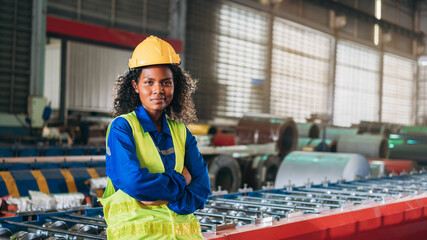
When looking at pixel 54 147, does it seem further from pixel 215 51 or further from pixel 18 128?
pixel 215 51

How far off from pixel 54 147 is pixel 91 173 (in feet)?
6.89

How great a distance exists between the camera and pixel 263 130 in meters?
10.7

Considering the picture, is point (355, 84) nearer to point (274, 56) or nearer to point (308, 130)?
point (274, 56)

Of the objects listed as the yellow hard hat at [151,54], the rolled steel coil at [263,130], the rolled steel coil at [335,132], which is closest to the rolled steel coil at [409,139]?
the rolled steel coil at [263,130]

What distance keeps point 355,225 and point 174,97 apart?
1.79 meters

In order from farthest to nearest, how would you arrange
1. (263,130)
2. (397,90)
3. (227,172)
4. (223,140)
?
(397,90) → (223,140) → (263,130) → (227,172)

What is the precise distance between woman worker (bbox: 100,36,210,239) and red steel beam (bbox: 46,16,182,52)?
Answer: 10.4 meters

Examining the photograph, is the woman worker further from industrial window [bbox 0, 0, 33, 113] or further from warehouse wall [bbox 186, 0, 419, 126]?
warehouse wall [bbox 186, 0, 419, 126]

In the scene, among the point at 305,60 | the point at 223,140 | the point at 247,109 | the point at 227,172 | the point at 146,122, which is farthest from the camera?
the point at 305,60

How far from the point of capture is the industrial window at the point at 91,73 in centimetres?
1319

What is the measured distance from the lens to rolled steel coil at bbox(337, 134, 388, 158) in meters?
11.0

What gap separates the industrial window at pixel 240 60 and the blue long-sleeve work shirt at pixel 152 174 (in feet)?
46.5

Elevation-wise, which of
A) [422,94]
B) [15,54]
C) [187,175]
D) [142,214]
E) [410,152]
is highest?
[422,94]

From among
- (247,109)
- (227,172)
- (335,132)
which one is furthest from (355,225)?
(247,109)
